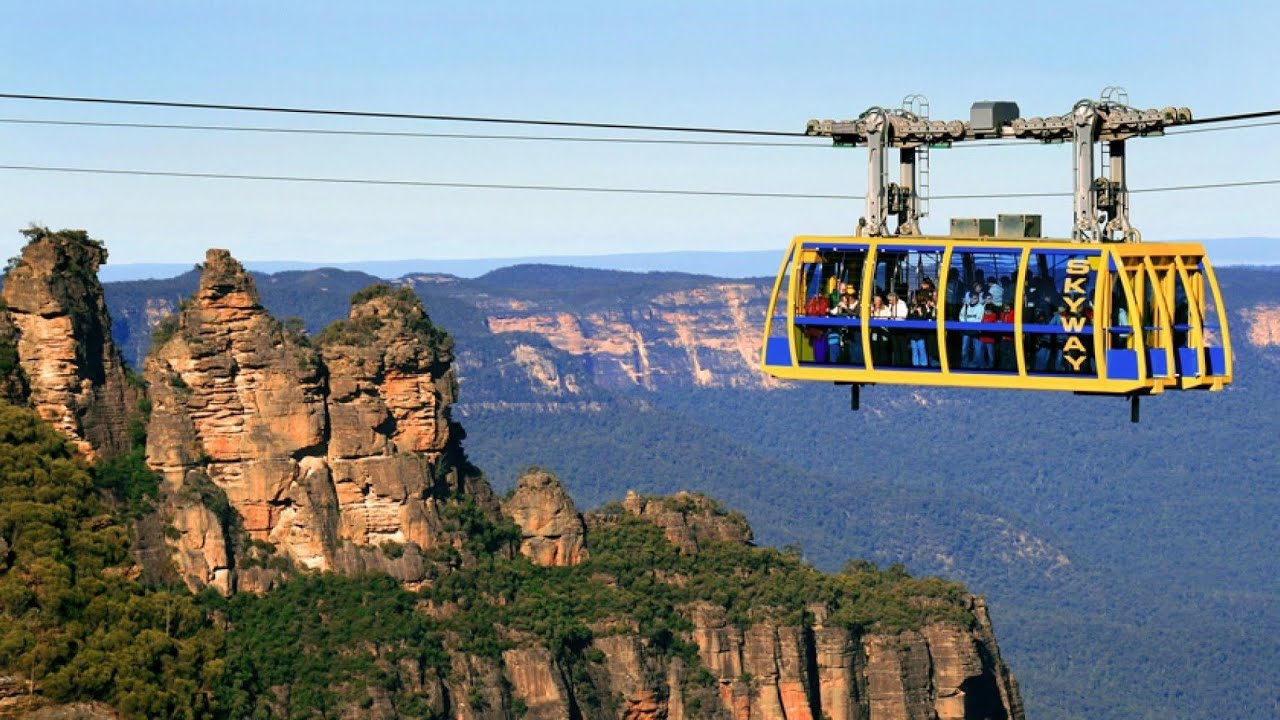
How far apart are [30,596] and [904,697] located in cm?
3946

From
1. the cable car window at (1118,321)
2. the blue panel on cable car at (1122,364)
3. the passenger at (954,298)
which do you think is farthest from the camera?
the passenger at (954,298)

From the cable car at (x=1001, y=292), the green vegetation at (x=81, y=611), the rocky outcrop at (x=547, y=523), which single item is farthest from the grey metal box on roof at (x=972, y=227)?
the rocky outcrop at (x=547, y=523)

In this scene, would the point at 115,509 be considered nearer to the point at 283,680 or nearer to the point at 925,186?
the point at 283,680

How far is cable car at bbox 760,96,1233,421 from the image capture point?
43.5m

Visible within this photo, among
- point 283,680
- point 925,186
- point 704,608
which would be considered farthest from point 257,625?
point 925,186

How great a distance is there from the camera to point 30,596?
73.9 m

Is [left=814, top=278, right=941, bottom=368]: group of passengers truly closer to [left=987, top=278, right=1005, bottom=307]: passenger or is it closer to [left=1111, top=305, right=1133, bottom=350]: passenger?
[left=987, top=278, right=1005, bottom=307]: passenger

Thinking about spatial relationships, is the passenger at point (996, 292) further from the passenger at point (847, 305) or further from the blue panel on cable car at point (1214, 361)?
the blue panel on cable car at point (1214, 361)

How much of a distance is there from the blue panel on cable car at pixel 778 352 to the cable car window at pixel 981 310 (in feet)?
9.50

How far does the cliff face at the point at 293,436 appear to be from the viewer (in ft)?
316

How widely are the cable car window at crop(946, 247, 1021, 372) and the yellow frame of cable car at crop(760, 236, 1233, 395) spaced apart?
0.17 m

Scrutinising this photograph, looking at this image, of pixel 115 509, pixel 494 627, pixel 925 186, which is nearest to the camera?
pixel 925 186

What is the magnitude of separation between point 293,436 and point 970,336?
55379mm

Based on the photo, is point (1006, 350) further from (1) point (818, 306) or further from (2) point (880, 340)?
(1) point (818, 306)
